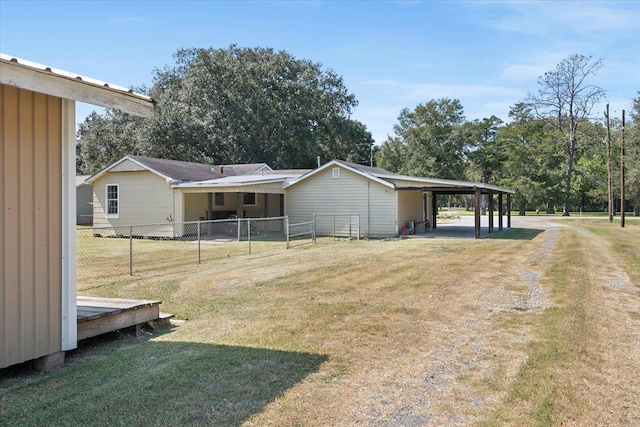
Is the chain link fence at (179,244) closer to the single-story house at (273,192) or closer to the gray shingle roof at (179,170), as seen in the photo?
the single-story house at (273,192)

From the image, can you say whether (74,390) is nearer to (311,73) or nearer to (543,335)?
(543,335)

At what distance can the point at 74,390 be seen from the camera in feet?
11.4

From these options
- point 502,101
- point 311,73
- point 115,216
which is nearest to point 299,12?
point 115,216

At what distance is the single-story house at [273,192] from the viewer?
1927 cm

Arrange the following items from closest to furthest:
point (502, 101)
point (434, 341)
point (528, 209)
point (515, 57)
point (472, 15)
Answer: point (434, 341) → point (472, 15) → point (515, 57) → point (502, 101) → point (528, 209)

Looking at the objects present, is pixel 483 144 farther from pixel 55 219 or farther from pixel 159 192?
pixel 55 219

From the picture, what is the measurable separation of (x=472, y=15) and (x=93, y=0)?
11.7 m

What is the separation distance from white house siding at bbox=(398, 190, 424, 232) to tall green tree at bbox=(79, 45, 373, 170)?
16.8 metres

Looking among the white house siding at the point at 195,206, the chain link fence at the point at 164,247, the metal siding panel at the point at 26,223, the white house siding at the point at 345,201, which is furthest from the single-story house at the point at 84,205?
the metal siding panel at the point at 26,223

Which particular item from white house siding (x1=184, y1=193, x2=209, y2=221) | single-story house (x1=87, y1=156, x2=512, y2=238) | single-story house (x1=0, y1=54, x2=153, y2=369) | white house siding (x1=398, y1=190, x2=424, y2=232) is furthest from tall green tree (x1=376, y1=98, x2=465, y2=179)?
single-story house (x1=0, y1=54, x2=153, y2=369)

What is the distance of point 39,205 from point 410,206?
19115 millimetres

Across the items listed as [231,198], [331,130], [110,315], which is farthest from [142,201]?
[331,130]

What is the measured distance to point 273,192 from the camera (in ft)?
67.4

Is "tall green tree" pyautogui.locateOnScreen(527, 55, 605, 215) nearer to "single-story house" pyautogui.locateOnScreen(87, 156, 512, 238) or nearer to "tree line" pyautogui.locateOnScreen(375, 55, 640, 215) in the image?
"tree line" pyautogui.locateOnScreen(375, 55, 640, 215)
